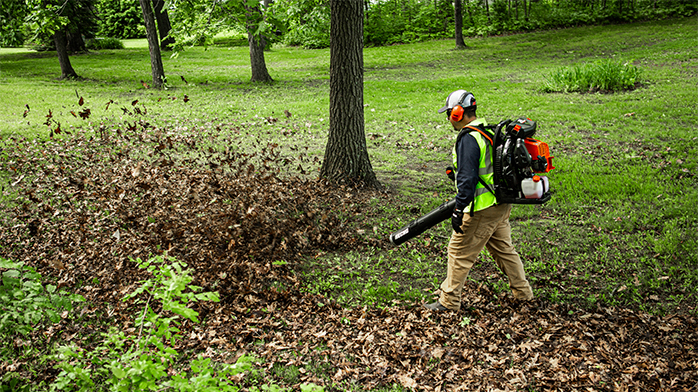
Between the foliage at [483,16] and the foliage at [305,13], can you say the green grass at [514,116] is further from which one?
the foliage at [483,16]

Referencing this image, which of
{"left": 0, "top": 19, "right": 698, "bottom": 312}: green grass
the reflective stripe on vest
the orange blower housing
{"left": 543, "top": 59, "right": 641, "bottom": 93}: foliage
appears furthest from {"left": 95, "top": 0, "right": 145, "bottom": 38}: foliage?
the orange blower housing

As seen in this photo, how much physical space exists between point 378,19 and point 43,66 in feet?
74.7

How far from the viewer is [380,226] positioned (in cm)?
652

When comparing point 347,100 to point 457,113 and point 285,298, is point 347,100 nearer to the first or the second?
point 457,113

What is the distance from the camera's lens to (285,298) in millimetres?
5027

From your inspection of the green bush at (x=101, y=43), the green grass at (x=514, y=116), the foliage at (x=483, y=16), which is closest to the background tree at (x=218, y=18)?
the green grass at (x=514, y=116)

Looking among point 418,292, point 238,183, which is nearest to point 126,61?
point 238,183

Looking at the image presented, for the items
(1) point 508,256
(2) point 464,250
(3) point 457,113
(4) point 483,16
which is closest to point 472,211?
(2) point 464,250

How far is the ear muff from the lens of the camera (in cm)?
422

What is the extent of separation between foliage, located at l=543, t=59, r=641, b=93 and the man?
10823mm

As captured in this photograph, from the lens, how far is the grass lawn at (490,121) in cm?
529

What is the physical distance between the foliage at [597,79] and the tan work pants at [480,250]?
10.8 m

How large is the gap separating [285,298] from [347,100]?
3.60 metres

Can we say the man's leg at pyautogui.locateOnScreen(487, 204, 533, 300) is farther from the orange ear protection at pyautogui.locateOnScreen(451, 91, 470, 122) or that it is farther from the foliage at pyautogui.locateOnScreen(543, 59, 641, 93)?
the foliage at pyautogui.locateOnScreen(543, 59, 641, 93)
